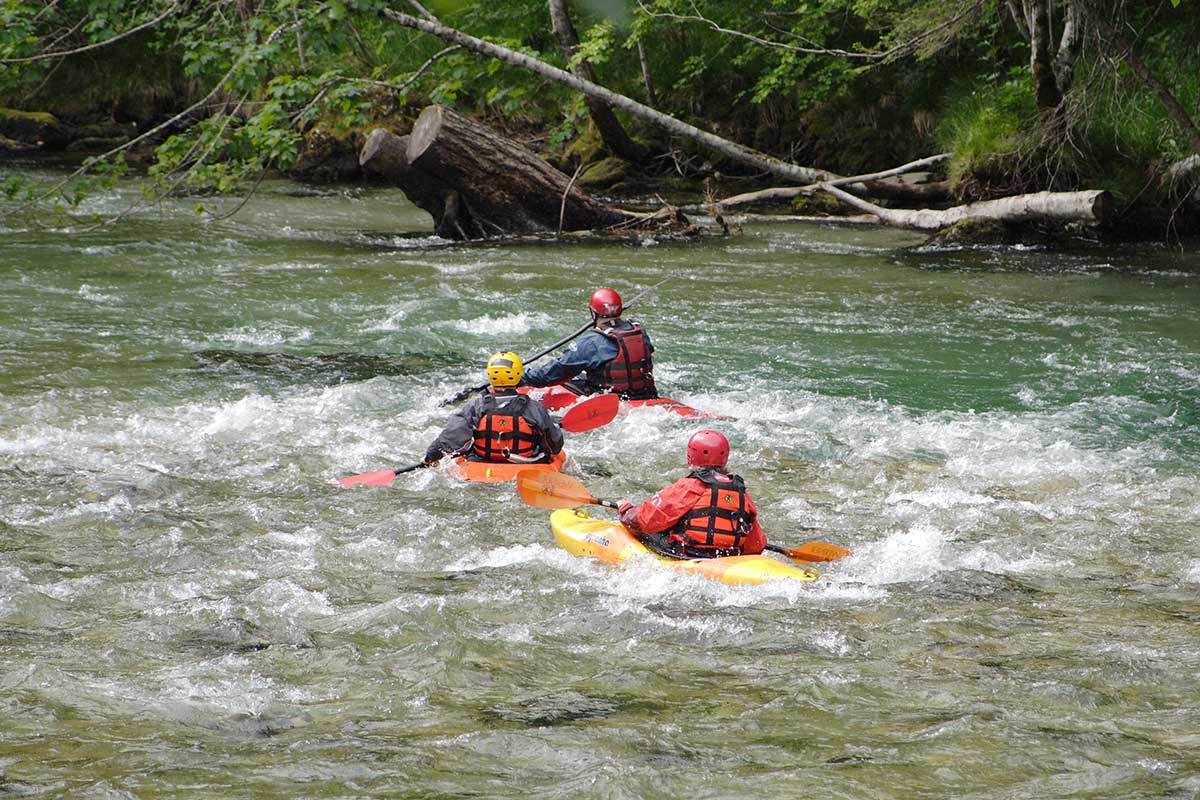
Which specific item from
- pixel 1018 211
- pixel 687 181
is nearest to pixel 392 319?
pixel 1018 211

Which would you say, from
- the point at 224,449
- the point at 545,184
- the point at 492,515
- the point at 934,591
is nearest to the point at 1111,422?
the point at 934,591

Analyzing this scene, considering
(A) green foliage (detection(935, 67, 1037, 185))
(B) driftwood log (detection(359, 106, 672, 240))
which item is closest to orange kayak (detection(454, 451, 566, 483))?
(B) driftwood log (detection(359, 106, 672, 240))

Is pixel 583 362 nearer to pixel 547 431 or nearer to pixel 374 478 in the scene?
pixel 547 431

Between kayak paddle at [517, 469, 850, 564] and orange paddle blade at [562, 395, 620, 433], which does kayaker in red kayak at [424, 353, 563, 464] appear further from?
orange paddle blade at [562, 395, 620, 433]

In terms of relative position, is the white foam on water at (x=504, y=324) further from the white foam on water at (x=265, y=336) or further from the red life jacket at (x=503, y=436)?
the red life jacket at (x=503, y=436)

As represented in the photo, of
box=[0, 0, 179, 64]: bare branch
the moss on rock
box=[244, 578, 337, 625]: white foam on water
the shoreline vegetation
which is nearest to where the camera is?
box=[244, 578, 337, 625]: white foam on water

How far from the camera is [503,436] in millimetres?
7934

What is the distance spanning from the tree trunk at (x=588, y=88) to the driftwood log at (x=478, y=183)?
1350mm

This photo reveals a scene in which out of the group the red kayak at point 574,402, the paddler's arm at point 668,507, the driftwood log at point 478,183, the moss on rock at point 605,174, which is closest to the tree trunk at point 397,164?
the driftwood log at point 478,183

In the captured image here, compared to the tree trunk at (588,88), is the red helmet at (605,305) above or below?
below

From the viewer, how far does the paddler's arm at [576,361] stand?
379 inches

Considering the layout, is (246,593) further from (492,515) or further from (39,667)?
(492,515)

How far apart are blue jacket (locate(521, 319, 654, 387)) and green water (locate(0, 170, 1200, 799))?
0.58 m

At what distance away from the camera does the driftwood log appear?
16.0 m
